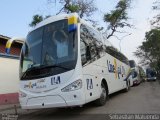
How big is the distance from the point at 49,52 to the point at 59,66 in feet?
2.21

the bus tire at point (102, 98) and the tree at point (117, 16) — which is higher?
the tree at point (117, 16)

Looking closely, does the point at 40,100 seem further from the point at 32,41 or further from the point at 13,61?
the point at 13,61

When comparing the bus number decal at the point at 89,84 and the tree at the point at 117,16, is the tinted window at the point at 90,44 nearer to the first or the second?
the bus number decal at the point at 89,84

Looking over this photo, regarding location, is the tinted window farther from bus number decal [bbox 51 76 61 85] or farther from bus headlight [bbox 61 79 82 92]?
bus number decal [bbox 51 76 61 85]

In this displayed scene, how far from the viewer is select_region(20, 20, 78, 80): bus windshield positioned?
9734mm

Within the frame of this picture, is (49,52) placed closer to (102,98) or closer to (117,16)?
(102,98)

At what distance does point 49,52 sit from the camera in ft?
32.9

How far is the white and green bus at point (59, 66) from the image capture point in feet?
31.3

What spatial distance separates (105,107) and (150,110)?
75.7 inches

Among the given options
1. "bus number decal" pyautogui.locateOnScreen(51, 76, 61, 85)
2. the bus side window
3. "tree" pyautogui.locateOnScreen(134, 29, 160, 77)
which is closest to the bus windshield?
"bus number decal" pyautogui.locateOnScreen(51, 76, 61, 85)

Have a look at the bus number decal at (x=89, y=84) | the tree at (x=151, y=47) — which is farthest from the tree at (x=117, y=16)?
the bus number decal at (x=89, y=84)

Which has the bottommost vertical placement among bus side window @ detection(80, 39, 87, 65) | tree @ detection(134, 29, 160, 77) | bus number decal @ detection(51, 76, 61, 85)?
bus number decal @ detection(51, 76, 61, 85)

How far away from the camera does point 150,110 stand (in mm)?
10539

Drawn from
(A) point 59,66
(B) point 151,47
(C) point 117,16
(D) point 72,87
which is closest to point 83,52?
(A) point 59,66
